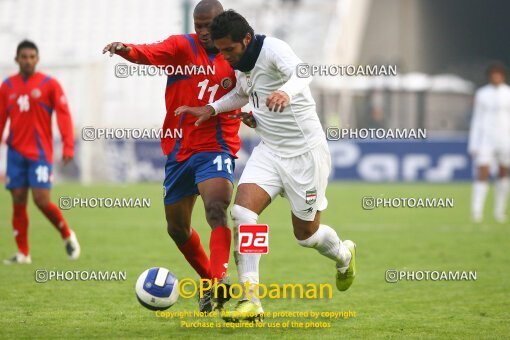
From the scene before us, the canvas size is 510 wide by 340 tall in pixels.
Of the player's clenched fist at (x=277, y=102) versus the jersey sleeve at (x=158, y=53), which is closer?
the player's clenched fist at (x=277, y=102)

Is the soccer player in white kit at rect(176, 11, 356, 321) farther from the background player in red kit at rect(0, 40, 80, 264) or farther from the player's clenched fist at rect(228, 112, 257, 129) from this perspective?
the background player in red kit at rect(0, 40, 80, 264)

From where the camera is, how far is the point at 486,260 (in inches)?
413

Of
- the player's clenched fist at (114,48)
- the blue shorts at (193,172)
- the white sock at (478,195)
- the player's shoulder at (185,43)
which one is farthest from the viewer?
the white sock at (478,195)

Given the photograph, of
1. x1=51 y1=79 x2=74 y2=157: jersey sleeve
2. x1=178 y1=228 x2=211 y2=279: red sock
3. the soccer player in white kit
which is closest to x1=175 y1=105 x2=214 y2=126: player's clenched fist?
the soccer player in white kit

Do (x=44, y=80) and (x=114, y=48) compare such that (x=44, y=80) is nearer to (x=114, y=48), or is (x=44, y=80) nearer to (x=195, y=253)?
(x=195, y=253)

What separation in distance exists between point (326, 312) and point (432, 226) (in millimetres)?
8127

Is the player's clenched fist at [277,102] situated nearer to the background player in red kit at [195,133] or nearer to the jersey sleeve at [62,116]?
the background player in red kit at [195,133]

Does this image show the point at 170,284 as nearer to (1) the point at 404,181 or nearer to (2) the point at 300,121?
(2) the point at 300,121

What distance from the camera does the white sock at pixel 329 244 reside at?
22.6 ft

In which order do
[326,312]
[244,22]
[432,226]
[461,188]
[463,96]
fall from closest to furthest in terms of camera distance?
[244,22] → [326,312] → [432,226] → [461,188] → [463,96]

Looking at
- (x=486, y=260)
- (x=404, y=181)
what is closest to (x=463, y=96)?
(x=404, y=181)

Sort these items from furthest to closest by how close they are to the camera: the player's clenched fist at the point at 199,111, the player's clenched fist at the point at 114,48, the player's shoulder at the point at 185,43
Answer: the player's shoulder at the point at 185,43, the player's clenched fist at the point at 199,111, the player's clenched fist at the point at 114,48

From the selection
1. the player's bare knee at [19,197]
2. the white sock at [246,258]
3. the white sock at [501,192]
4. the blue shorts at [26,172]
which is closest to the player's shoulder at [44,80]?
the blue shorts at [26,172]

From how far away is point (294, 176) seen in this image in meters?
6.63
